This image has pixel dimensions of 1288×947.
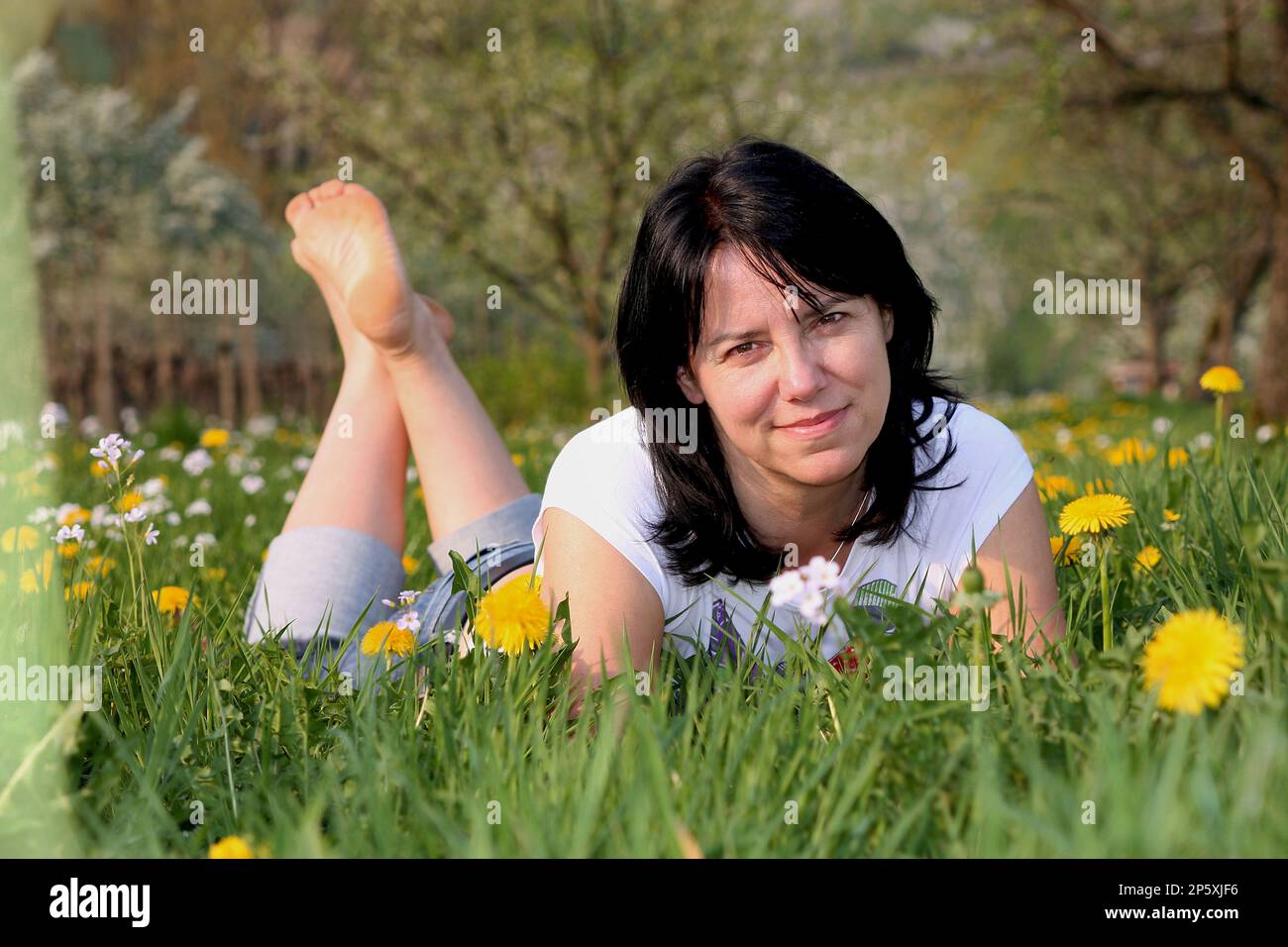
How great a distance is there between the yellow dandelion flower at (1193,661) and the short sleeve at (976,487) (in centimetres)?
82

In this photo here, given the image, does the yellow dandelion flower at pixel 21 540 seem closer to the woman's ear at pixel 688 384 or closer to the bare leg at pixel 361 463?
the bare leg at pixel 361 463

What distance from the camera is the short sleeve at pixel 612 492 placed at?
6.49 ft

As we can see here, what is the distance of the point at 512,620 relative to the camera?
1.67m

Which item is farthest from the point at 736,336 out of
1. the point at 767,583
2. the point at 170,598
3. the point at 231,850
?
the point at 170,598

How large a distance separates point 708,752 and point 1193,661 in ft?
1.70

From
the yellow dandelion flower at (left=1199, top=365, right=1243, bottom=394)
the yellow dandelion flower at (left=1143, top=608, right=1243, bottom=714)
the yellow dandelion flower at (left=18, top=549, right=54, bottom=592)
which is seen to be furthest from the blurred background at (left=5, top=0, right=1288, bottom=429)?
the yellow dandelion flower at (left=1143, top=608, right=1243, bottom=714)

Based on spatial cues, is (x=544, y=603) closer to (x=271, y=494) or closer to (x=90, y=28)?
(x=271, y=494)

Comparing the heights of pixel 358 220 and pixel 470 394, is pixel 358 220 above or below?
above

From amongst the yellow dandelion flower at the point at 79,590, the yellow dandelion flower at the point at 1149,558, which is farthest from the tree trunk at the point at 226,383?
the yellow dandelion flower at the point at 1149,558

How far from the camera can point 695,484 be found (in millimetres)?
2104

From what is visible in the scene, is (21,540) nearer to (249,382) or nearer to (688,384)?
(688,384)
